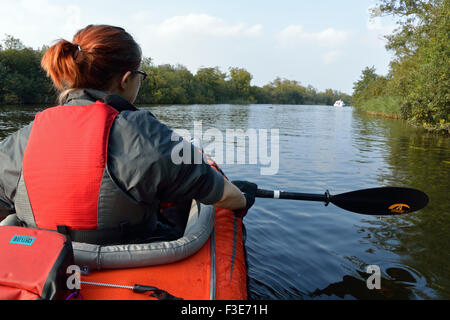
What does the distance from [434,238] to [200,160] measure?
3.28 metres

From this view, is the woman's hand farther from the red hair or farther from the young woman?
the red hair

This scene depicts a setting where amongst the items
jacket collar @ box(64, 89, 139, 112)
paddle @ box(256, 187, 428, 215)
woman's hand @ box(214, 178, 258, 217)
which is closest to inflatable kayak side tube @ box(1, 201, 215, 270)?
woman's hand @ box(214, 178, 258, 217)

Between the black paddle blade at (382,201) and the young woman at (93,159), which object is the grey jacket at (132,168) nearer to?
the young woman at (93,159)

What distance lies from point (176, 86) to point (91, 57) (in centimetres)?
6267

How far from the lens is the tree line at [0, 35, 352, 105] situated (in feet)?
111

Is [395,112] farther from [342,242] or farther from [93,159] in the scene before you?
[93,159]

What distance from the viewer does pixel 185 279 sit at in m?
1.69

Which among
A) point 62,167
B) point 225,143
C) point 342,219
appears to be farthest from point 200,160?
point 225,143

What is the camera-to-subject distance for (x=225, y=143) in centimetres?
1055

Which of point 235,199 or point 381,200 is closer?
point 235,199

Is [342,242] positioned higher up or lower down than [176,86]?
lower down

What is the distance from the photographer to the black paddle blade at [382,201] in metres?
3.16

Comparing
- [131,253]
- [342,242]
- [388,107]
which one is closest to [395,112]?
[388,107]

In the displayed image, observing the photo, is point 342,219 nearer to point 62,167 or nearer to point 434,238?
point 434,238
